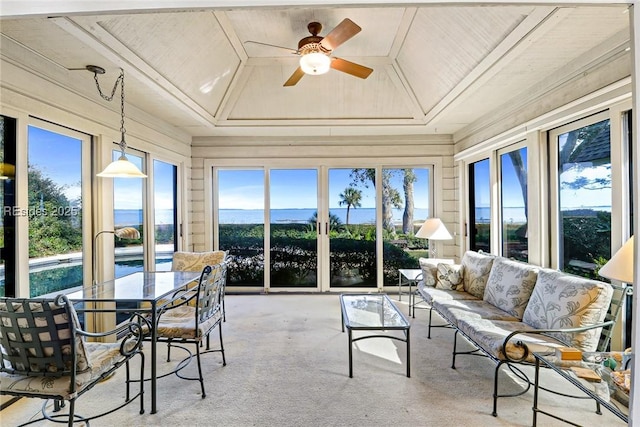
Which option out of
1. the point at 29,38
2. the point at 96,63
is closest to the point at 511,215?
the point at 96,63

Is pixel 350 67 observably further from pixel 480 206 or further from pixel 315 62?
pixel 480 206

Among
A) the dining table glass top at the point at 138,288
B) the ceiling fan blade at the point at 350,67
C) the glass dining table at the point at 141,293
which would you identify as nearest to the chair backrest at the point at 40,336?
the glass dining table at the point at 141,293

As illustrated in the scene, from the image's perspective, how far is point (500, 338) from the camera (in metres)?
2.27

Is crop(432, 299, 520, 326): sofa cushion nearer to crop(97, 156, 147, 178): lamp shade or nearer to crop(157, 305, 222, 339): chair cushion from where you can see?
crop(157, 305, 222, 339): chair cushion

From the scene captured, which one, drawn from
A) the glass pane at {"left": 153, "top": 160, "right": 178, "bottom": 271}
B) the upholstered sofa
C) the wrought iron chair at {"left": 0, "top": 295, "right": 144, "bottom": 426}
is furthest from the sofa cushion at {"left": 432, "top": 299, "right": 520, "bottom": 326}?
the glass pane at {"left": 153, "top": 160, "right": 178, "bottom": 271}

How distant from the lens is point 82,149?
3.06 meters

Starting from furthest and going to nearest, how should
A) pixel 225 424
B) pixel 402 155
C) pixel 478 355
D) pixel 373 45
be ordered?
pixel 402 155 < pixel 373 45 < pixel 478 355 < pixel 225 424

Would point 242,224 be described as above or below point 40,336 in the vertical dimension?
above

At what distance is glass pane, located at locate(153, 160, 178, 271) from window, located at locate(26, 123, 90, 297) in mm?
1218

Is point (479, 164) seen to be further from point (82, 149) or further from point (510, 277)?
point (82, 149)

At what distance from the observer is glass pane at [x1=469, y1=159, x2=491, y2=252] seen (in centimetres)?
432

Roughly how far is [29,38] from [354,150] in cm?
399

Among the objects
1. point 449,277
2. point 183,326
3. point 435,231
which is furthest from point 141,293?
point 435,231

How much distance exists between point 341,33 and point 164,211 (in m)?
3.45
